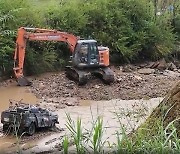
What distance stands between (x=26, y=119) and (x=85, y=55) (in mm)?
7302

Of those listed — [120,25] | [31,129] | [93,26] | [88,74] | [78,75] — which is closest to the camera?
[31,129]

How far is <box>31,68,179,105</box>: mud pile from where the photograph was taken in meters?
16.3

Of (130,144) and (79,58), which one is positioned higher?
(130,144)

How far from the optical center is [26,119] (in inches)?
414

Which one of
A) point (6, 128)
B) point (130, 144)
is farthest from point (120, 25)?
point (130, 144)

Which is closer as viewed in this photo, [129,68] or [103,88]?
[103,88]

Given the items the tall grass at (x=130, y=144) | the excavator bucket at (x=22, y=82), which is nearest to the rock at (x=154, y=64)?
the excavator bucket at (x=22, y=82)

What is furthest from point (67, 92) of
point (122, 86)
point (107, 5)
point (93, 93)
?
point (107, 5)

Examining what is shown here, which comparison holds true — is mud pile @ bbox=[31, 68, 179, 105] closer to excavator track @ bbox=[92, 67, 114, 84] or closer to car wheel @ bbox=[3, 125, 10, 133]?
excavator track @ bbox=[92, 67, 114, 84]

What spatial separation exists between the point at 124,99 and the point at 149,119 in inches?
424

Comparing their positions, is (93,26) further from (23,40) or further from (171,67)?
(23,40)

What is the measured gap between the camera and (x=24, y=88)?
17.3 meters

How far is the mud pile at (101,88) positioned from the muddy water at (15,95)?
24cm

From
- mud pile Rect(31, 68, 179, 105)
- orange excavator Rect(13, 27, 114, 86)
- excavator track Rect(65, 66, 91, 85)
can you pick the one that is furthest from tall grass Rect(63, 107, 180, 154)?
orange excavator Rect(13, 27, 114, 86)
